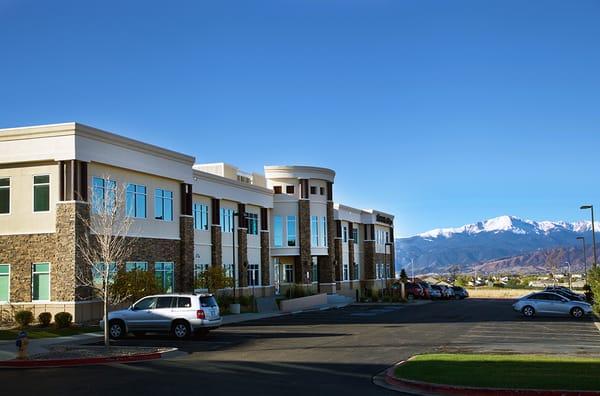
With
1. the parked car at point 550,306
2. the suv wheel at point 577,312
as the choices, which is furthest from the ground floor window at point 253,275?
the suv wheel at point 577,312

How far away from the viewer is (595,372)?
49.0 ft

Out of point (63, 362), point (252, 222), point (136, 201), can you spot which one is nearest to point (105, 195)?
point (136, 201)

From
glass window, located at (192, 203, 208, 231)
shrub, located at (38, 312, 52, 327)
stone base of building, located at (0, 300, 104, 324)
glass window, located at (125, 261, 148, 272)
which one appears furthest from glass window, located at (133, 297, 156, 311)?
glass window, located at (192, 203, 208, 231)

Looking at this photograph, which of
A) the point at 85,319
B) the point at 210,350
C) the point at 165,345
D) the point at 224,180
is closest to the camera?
the point at 210,350

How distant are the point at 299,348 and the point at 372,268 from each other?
2360 inches

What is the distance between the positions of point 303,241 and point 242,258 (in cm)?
1031

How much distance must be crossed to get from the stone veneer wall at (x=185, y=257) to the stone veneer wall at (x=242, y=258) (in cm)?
927

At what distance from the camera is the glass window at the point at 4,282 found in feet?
112

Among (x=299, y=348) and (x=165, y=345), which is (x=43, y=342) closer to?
(x=165, y=345)

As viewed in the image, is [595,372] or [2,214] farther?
[2,214]

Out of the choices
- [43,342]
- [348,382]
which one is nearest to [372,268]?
[43,342]

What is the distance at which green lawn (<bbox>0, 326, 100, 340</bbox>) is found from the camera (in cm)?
2758

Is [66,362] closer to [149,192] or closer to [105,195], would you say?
[105,195]

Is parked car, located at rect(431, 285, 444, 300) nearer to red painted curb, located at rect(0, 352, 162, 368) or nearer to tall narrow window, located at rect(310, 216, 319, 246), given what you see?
tall narrow window, located at rect(310, 216, 319, 246)
